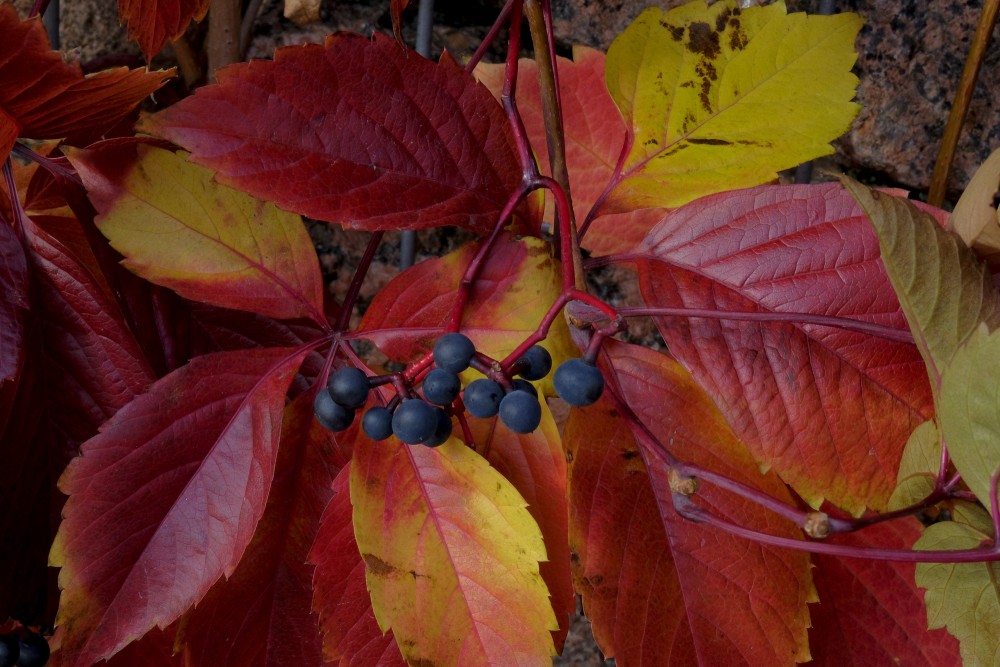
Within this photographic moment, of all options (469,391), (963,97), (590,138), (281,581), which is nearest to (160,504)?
(281,581)

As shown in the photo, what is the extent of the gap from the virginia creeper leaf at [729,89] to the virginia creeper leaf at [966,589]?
0.28 metres

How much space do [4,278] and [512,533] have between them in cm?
41

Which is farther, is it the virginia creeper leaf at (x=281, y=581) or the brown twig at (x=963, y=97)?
the brown twig at (x=963, y=97)

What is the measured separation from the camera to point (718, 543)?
55 centimetres

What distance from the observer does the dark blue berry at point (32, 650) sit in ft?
2.21

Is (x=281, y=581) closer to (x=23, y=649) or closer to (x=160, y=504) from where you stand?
(x=160, y=504)

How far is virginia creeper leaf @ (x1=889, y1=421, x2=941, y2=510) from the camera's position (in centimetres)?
46

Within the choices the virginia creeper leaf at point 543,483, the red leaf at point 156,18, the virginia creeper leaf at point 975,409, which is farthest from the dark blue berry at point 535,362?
the red leaf at point 156,18

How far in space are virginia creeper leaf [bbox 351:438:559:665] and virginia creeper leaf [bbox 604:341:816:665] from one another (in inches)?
4.5

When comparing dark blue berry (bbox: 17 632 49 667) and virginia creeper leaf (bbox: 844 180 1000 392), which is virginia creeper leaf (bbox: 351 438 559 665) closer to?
virginia creeper leaf (bbox: 844 180 1000 392)

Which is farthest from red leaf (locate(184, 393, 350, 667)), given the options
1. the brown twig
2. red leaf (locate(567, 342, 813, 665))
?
the brown twig

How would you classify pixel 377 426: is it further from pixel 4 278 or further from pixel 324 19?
pixel 324 19

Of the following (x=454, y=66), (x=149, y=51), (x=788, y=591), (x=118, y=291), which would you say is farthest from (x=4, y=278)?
(x=788, y=591)

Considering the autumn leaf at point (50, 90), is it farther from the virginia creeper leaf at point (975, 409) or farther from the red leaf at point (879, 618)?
the red leaf at point (879, 618)
